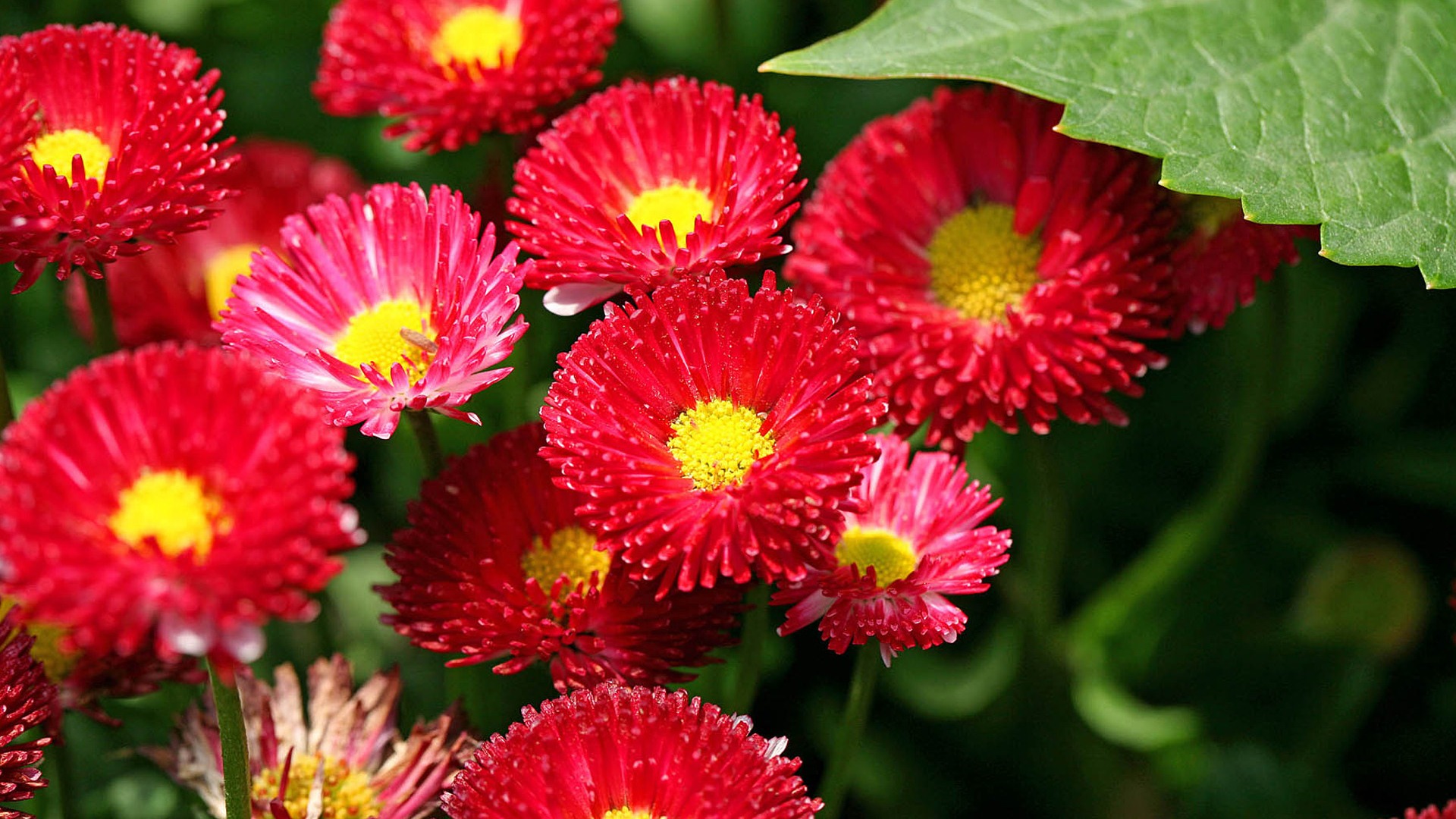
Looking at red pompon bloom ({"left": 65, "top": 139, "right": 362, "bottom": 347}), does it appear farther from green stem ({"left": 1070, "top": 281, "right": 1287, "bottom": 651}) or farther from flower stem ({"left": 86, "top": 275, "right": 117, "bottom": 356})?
green stem ({"left": 1070, "top": 281, "right": 1287, "bottom": 651})

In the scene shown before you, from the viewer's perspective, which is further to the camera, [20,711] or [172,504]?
[20,711]

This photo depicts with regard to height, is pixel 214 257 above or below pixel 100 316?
below

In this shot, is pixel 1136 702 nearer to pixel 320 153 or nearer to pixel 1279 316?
pixel 1279 316

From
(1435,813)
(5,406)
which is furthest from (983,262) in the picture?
(5,406)

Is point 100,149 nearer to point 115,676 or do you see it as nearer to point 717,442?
point 115,676

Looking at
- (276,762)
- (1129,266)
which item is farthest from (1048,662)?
(276,762)

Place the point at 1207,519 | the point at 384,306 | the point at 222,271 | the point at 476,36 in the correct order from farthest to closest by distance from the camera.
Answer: the point at 222,271, the point at 1207,519, the point at 476,36, the point at 384,306

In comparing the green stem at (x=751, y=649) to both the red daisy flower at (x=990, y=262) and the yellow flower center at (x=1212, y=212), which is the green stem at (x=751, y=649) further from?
the yellow flower center at (x=1212, y=212)
